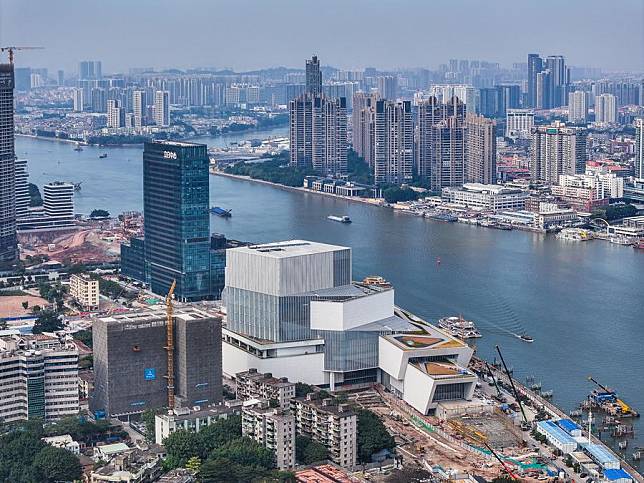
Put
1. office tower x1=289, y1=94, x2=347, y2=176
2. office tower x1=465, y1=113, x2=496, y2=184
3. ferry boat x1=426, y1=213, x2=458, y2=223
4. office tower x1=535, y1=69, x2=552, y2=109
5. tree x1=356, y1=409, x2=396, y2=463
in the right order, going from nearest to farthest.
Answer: tree x1=356, y1=409, x2=396, y2=463, ferry boat x1=426, y1=213, x2=458, y2=223, office tower x1=465, y1=113, x2=496, y2=184, office tower x1=289, y1=94, x2=347, y2=176, office tower x1=535, y1=69, x2=552, y2=109

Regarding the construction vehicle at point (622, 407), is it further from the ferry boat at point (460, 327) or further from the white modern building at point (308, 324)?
the ferry boat at point (460, 327)

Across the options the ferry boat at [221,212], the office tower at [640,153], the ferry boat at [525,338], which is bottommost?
the ferry boat at [525,338]

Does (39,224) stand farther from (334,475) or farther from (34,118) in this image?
(34,118)

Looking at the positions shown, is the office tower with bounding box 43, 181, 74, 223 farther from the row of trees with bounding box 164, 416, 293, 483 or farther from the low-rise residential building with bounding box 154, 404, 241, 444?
the row of trees with bounding box 164, 416, 293, 483

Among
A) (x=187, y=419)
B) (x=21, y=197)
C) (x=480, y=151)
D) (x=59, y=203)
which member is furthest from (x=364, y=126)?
(x=187, y=419)

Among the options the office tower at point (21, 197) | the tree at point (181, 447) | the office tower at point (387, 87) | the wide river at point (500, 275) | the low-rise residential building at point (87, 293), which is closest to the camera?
the tree at point (181, 447)

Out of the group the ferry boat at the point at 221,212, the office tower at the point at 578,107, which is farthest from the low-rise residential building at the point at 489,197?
the office tower at the point at 578,107

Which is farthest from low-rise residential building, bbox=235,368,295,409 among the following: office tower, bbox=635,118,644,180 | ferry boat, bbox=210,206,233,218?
office tower, bbox=635,118,644,180
